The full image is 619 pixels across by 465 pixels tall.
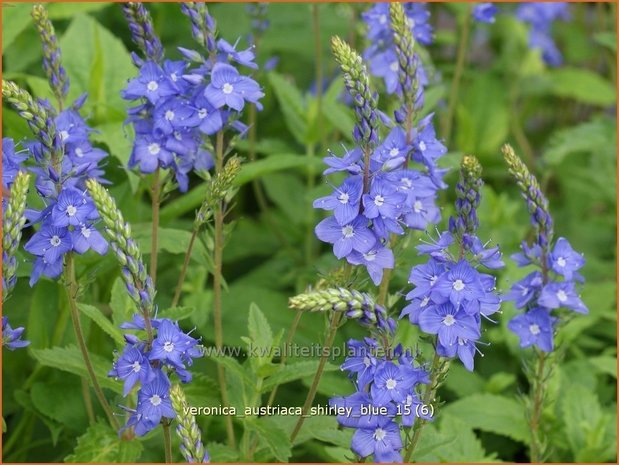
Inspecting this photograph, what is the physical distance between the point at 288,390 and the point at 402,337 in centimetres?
75

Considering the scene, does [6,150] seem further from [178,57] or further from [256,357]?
[178,57]

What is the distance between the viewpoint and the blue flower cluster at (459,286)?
301cm

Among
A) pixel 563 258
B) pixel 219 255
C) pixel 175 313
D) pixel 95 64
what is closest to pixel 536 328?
pixel 563 258

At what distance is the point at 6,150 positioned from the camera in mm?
3484

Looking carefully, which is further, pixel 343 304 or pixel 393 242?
pixel 393 242

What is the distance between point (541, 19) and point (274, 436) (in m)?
4.39

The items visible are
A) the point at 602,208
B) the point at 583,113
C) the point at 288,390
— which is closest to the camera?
the point at 288,390

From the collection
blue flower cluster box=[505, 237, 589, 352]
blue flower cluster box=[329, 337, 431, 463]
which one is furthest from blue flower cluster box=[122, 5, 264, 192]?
blue flower cluster box=[505, 237, 589, 352]

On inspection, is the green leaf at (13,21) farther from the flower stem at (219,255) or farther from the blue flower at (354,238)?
the blue flower at (354,238)

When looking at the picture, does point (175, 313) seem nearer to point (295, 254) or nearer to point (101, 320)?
point (101, 320)

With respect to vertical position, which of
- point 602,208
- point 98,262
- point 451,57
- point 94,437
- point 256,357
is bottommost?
point 94,437

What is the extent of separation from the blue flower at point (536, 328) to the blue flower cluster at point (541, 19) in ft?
11.6

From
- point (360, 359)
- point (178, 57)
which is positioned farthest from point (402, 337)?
point (178, 57)

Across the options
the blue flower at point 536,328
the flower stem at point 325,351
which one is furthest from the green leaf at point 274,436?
the blue flower at point 536,328
